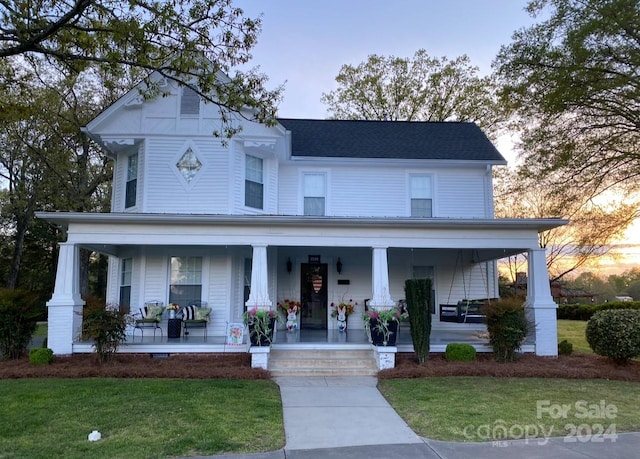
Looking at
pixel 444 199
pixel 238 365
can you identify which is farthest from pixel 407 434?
pixel 444 199

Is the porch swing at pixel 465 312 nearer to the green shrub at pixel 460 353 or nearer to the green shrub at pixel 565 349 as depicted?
the green shrub at pixel 460 353

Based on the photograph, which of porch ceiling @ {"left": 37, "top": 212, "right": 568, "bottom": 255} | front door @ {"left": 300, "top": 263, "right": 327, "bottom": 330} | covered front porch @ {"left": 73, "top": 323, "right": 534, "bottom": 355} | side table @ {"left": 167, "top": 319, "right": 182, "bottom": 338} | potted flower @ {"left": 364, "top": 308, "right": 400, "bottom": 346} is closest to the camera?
potted flower @ {"left": 364, "top": 308, "right": 400, "bottom": 346}

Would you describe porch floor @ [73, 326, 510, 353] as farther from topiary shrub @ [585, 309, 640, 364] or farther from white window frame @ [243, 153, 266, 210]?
white window frame @ [243, 153, 266, 210]

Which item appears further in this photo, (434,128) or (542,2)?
(434,128)

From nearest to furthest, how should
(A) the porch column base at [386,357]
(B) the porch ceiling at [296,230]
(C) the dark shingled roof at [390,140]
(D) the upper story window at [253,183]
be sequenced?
(A) the porch column base at [386,357] < (B) the porch ceiling at [296,230] < (D) the upper story window at [253,183] < (C) the dark shingled roof at [390,140]

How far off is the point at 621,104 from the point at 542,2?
3827mm

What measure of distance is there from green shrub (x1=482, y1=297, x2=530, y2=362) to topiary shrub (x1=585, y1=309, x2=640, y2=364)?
1.55 m

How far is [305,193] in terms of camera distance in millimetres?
13812

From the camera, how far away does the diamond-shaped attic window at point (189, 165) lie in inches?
479

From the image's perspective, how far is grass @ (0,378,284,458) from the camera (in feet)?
16.2

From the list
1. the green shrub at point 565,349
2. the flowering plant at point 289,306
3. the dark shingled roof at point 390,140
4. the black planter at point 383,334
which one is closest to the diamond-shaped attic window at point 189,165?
the dark shingled roof at point 390,140

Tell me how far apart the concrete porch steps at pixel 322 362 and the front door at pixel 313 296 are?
140 inches

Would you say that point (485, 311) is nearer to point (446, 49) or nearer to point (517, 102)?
point (517, 102)

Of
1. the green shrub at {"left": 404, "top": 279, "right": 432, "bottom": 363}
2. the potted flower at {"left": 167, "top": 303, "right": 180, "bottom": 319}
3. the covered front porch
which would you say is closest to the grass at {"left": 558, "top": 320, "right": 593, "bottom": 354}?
the covered front porch
